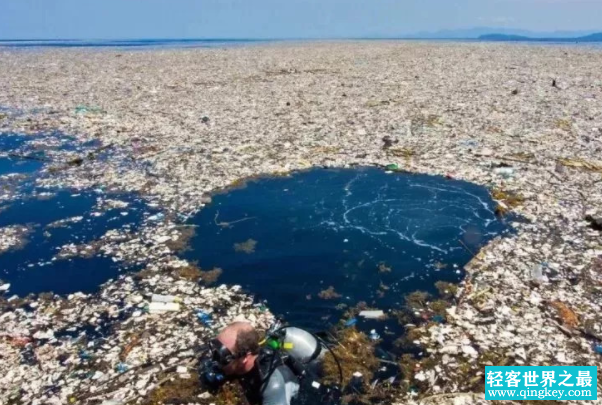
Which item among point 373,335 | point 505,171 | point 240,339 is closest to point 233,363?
point 240,339

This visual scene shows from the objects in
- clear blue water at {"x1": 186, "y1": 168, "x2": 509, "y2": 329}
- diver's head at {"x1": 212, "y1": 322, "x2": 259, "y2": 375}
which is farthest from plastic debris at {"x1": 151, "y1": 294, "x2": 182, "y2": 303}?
diver's head at {"x1": 212, "y1": 322, "x2": 259, "y2": 375}

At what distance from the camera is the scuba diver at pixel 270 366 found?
19.3 feet

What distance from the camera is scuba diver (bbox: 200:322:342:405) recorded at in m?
5.89

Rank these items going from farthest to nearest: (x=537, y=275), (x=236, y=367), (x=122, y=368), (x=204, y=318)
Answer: (x=537, y=275) → (x=204, y=318) → (x=122, y=368) → (x=236, y=367)

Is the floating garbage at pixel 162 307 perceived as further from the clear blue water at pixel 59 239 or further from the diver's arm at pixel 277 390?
the diver's arm at pixel 277 390

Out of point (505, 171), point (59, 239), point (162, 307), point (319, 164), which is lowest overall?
point (162, 307)

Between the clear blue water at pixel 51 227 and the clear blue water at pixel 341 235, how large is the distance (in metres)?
1.96

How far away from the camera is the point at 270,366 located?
234 inches

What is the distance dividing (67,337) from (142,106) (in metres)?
20.0

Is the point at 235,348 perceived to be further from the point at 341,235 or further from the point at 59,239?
the point at 59,239

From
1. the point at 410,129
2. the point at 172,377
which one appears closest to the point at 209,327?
the point at 172,377

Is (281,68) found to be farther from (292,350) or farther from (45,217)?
(292,350)

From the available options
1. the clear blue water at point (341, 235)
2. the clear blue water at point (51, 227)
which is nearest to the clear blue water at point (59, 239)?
the clear blue water at point (51, 227)

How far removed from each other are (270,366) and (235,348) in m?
0.51
